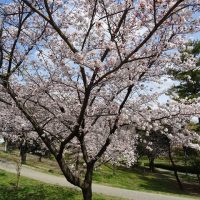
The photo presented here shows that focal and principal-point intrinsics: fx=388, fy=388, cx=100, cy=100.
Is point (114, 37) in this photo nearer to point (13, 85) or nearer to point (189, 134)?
point (189, 134)

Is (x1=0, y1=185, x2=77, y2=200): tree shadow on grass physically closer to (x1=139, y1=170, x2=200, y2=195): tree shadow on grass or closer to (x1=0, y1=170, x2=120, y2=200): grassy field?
(x1=0, y1=170, x2=120, y2=200): grassy field

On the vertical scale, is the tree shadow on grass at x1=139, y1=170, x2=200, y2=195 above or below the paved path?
above

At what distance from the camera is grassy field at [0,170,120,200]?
1549 cm

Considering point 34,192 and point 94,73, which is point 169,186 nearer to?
point 34,192

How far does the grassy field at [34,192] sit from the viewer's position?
50.8ft

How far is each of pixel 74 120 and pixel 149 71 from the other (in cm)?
233

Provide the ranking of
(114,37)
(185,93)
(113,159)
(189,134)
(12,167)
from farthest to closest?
(185,93)
(12,167)
(113,159)
(189,134)
(114,37)

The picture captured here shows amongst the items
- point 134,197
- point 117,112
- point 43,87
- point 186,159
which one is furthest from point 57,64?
point 186,159

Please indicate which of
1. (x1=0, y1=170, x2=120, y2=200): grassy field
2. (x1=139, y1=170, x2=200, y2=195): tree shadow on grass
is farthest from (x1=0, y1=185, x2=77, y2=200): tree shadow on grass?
(x1=139, y1=170, x2=200, y2=195): tree shadow on grass

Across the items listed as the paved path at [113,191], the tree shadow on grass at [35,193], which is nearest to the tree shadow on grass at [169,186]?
the paved path at [113,191]

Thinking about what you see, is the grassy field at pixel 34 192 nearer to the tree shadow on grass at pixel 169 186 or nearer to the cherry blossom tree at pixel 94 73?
the cherry blossom tree at pixel 94 73

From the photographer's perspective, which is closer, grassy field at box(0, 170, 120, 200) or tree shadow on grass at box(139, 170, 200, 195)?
grassy field at box(0, 170, 120, 200)

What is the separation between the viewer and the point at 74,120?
10.2 m

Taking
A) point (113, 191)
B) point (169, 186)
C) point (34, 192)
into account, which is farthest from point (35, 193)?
point (169, 186)
